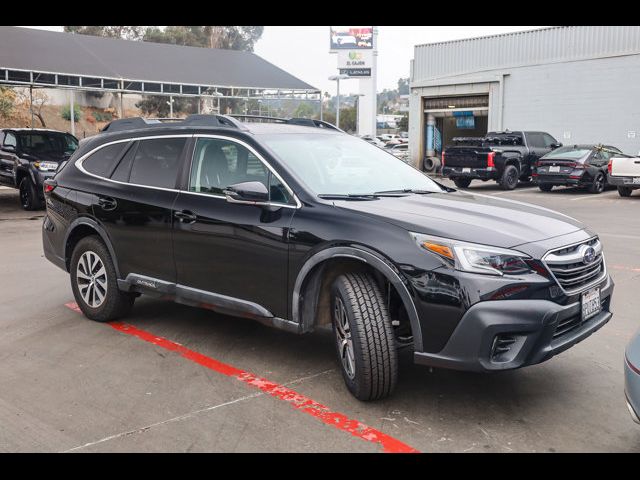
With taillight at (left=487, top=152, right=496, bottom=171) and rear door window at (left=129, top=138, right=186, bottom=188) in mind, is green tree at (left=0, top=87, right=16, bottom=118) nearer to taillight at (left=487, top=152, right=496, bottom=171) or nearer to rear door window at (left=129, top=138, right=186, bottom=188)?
taillight at (left=487, top=152, right=496, bottom=171)

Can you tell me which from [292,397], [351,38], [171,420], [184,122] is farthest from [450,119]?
[351,38]

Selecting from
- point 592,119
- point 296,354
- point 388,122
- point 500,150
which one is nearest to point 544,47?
point 592,119

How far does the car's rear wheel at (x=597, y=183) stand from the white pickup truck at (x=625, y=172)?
1.28m

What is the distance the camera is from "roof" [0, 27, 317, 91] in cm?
2359

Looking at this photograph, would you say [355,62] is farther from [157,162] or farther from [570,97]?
[157,162]

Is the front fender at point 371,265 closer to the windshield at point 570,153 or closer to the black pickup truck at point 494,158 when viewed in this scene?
the black pickup truck at point 494,158

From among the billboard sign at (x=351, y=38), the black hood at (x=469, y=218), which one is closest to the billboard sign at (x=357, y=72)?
the billboard sign at (x=351, y=38)

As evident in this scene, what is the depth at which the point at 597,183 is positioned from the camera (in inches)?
769

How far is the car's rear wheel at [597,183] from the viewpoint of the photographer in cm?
1941

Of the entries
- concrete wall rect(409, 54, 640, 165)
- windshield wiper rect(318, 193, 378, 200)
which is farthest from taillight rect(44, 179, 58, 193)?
concrete wall rect(409, 54, 640, 165)

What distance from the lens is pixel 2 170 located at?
15.5 metres

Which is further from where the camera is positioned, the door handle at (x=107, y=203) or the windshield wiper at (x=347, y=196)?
the door handle at (x=107, y=203)

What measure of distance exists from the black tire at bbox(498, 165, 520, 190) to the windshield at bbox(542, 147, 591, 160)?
1040 mm

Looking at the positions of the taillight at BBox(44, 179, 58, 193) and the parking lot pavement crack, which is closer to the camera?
the parking lot pavement crack
